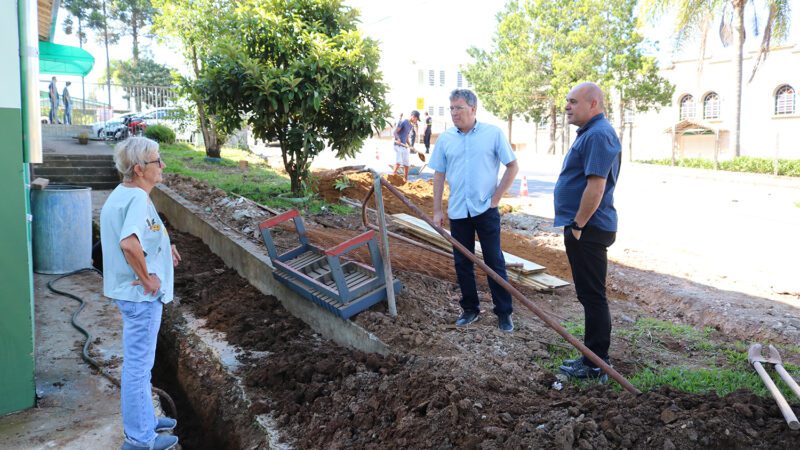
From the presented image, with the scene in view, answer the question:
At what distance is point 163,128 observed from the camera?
2039 centimetres

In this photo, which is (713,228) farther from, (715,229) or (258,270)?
(258,270)

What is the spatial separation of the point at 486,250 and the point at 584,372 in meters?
1.30

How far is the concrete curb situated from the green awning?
30.5 ft

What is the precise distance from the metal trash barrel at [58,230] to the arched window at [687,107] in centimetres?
3163

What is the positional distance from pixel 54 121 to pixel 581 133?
926 inches

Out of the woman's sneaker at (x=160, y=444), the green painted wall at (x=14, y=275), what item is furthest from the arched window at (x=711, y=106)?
the green painted wall at (x=14, y=275)

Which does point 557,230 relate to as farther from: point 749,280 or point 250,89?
point 250,89

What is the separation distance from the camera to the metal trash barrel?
738 cm

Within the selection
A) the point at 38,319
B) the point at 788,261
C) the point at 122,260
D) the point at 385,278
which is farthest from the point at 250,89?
the point at 788,261

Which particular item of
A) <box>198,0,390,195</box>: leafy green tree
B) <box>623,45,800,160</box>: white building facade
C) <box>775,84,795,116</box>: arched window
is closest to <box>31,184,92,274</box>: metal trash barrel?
<box>198,0,390,195</box>: leafy green tree

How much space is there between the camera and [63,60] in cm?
1794

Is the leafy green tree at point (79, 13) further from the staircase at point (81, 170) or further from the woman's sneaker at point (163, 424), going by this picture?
the woman's sneaker at point (163, 424)

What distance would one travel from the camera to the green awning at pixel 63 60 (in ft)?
56.7

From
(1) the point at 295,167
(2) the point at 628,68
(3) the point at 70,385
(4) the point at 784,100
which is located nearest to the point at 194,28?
(1) the point at 295,167
